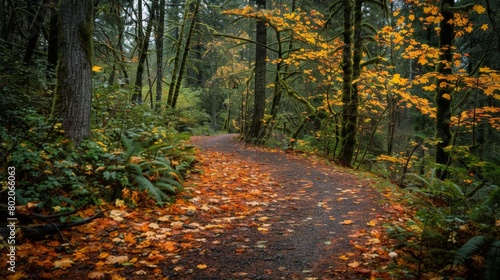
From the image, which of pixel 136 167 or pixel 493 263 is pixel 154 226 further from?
pixel 493 263

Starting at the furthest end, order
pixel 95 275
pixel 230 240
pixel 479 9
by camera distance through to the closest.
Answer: pixel 479 9 → pixel 230 240 → pixel 95 275

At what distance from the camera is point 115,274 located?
3.07 m

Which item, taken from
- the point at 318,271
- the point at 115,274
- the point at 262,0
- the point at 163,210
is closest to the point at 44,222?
the point at 115,274

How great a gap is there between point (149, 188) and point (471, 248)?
432cm

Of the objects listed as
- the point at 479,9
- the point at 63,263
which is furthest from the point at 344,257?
the point at 479,9

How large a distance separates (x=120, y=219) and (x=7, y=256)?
1412 mm

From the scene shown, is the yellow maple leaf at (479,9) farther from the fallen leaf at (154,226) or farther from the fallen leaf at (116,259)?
the fallen leaf at (116,259)

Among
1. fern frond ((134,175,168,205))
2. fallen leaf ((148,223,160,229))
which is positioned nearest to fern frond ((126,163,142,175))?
fern frond ((134,175,168,205))

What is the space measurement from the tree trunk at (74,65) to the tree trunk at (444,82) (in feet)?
25.7

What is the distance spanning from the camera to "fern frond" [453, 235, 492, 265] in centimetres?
266

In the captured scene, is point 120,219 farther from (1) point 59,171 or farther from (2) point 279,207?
(2) point 279,207

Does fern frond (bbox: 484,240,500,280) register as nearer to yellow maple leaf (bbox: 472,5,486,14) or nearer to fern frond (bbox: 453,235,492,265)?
fern frond (bbox: 453,235,492,265)

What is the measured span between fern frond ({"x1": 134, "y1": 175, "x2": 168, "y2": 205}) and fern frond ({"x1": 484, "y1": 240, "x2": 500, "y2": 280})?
13.9 ft

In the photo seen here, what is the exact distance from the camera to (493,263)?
2.58 meters
